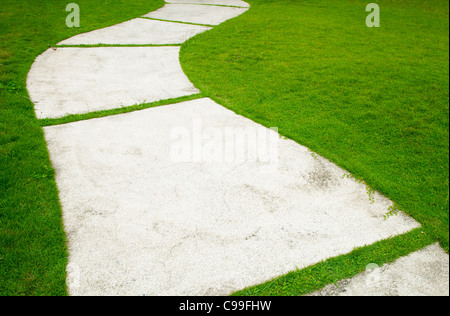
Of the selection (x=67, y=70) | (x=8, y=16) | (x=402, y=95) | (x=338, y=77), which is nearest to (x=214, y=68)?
(x=338, y=77)

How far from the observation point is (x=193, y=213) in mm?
2387

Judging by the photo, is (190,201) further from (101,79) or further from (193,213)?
(101,79)

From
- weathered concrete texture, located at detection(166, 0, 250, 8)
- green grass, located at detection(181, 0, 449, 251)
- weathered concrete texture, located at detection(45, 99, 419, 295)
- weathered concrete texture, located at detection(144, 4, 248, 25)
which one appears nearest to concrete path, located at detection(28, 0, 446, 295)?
weathered concrete texture, located at detection(45, 99, 419, 295)

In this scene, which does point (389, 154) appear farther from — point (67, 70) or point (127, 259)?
point (67, 70)

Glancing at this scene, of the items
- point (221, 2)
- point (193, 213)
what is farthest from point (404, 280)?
point (221, 2)

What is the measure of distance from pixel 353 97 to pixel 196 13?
765 centimetres

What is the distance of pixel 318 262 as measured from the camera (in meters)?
2.01

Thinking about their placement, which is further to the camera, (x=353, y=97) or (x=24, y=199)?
(x=353, y=97)

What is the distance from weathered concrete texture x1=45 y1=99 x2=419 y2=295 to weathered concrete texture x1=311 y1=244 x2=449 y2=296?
228 mm

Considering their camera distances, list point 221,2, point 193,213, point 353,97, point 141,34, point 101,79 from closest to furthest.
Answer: point 193,213 → point 353,97 → point 101,79 → point 141,34 → point 221,2

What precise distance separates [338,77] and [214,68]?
2195mm

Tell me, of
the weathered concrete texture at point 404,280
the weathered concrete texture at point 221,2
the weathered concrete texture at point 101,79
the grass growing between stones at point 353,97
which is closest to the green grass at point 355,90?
the grass growing between stones at point 353,97

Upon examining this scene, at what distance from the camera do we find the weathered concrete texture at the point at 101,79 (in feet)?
13.2

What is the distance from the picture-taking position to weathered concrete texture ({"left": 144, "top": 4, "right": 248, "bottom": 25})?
354 inches
